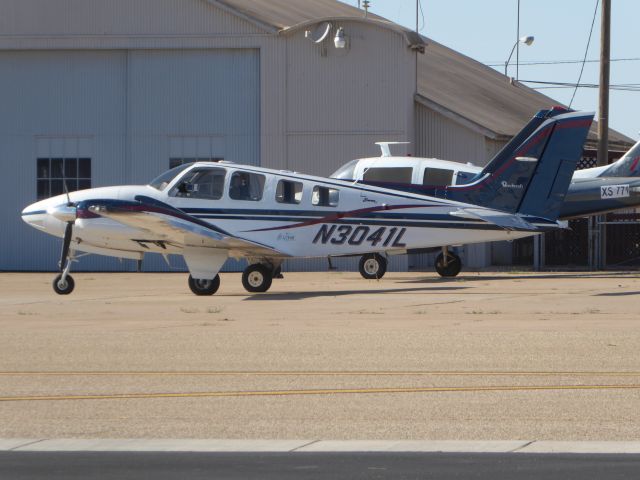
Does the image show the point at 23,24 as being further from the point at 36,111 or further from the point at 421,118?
the point at 421,118

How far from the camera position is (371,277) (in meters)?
26.3

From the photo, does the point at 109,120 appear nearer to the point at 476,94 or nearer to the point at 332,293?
the point at 332,293

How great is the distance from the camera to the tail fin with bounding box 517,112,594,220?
24.1 metres

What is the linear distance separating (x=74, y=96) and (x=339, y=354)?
21879mm

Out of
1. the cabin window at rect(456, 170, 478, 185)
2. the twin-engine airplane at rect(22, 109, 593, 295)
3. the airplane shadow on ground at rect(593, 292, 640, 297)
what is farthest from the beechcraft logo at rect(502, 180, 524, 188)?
the airplane shadow on ground at rect(593, 292, 640, 297)

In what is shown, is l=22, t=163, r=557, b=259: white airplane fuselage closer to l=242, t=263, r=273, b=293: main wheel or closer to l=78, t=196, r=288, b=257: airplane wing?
l=78, t=196, r=288, b=257: airplane wing

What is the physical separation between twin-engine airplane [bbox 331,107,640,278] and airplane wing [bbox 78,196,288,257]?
14.3 feet

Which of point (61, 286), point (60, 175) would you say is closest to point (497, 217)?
point (61, 286)

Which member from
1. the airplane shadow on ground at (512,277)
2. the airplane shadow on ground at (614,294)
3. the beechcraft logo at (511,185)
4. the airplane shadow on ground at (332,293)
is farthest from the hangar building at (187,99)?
the airplane shadow on ground at (614,294)

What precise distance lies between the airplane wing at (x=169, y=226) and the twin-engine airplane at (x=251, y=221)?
22 millimetres

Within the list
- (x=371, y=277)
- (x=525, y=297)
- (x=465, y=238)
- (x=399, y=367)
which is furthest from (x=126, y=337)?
(x=371, y=277)

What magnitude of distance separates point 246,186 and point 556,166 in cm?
646

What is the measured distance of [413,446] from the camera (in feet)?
27.4

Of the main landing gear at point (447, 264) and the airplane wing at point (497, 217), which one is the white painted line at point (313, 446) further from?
the main landing gear at point (447, 264)
